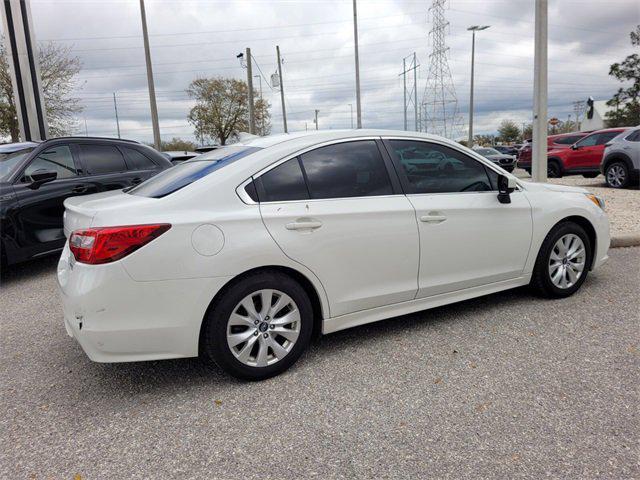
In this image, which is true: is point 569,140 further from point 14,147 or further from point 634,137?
point 14,147

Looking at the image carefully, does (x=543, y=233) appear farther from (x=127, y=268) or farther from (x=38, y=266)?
(x=38, y=266)

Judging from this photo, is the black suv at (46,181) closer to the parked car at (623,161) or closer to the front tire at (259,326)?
Answer: the front tire at (259,326)

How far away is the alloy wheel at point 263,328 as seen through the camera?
2.89 meters

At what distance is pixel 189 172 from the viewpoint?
3.29m

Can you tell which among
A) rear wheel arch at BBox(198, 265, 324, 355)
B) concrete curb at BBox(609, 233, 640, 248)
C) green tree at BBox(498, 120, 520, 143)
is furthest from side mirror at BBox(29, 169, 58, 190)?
green tree at BBox(498, 120, 520, 143)

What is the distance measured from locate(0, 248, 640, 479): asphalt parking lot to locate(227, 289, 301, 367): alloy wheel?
19cm

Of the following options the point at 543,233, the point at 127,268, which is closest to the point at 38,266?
the point at 127,268

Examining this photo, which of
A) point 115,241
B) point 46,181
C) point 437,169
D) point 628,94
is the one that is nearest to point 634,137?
point 437,169

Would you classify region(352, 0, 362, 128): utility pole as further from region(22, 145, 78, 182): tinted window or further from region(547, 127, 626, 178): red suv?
region(22, 145, 78, 182): tinted window

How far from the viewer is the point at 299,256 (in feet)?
9.84

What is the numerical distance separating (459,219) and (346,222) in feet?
3.35

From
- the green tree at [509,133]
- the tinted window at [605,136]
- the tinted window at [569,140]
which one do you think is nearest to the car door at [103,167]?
the tinted window at [605,136]

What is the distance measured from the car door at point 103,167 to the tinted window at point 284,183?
4.13m

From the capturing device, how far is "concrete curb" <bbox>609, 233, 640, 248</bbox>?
632 centimetres
